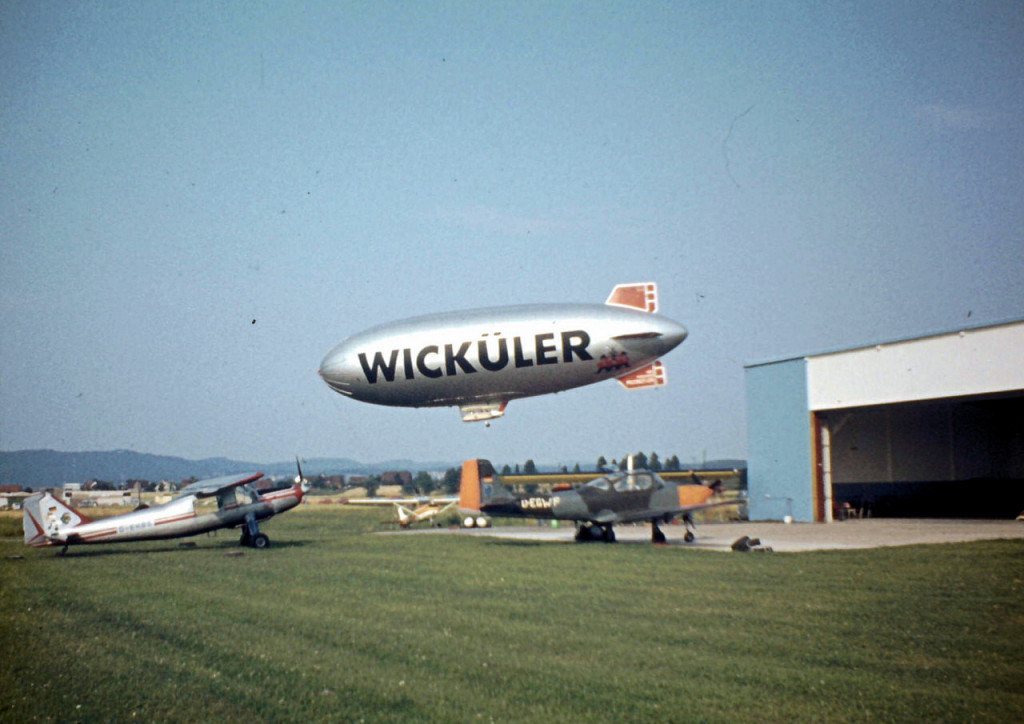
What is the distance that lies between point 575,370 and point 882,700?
14059mm

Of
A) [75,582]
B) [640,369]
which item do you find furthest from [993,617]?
[75,582]

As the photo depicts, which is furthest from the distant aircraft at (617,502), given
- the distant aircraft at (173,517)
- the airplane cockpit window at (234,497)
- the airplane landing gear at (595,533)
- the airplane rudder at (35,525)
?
the airplane rudder at (35,525)

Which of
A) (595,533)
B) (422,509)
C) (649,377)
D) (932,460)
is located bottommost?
(422,509)

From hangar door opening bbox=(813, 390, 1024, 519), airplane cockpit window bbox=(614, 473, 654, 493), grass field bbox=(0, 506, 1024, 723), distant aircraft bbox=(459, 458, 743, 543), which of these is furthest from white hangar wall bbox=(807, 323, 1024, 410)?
airplane cockpit window bbox=(614, 473, 654, 493)

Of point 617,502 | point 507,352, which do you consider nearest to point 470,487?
point 617,502

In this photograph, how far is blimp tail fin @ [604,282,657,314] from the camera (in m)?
22.8

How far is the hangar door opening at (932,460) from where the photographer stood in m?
45.0

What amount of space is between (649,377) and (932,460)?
3180 centimetres

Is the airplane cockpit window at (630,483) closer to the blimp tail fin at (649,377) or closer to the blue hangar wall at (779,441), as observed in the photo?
the blimp tail fin at (649,377)

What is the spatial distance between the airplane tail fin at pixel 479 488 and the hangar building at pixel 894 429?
19.4 metres

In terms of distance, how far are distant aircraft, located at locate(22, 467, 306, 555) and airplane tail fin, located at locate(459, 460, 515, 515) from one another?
6958mm

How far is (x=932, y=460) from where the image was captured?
46.8 m

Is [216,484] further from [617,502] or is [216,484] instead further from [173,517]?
[617,502]

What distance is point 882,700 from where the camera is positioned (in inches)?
312
